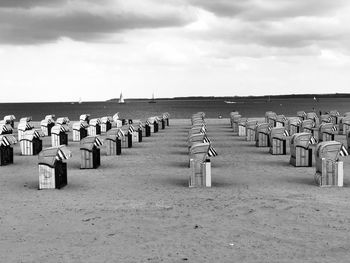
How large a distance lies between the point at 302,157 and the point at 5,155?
10.7m

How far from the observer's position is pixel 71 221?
9.35m

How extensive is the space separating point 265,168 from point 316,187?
13.1ft

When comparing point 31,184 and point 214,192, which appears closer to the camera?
point 214,192

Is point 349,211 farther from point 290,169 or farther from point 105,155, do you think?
point 105,155

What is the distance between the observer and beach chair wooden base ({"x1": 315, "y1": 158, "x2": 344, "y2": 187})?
12516mm

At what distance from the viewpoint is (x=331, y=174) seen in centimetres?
1258

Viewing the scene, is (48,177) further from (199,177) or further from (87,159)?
(87,159)

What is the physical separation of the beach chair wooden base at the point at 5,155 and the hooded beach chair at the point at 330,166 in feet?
37.2

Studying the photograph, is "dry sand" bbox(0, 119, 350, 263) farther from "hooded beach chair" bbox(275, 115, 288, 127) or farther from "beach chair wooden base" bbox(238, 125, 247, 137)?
"hooded beach chair" bbox(275, 115, 288, 127)

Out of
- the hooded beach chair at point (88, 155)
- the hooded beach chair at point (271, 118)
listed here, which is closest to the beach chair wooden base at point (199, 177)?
the hooded beach chair at point (88, 155)

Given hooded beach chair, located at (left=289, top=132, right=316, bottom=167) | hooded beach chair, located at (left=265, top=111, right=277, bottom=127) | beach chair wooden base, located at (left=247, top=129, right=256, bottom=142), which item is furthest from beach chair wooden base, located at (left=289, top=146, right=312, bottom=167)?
hooded beach chair, located at (left=265, top=111, right=277, bottom=127)

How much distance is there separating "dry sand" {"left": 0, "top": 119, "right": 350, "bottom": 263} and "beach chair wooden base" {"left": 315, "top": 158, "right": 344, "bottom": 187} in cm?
35

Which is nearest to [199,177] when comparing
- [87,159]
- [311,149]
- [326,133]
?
[87,159]

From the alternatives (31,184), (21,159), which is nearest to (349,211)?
(31,184)
